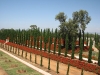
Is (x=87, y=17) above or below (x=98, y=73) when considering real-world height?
above

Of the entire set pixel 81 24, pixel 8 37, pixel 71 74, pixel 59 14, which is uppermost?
pixel 59 14

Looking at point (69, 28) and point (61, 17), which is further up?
point (61, 17)

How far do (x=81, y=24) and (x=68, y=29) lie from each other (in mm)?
7028

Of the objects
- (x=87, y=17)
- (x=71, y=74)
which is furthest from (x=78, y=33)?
(x=71, y=74)

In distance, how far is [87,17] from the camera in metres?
46.9

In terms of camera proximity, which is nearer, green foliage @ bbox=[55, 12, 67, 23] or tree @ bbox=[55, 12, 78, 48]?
tree @ bbox=[55, 12, 78, 48]

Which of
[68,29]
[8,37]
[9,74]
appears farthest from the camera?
[8,37]

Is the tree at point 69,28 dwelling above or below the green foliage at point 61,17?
below

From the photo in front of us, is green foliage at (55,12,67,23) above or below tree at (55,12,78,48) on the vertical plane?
above

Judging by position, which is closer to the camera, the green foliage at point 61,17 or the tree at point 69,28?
the tree at point 69,28

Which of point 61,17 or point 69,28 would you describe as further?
point 61,17

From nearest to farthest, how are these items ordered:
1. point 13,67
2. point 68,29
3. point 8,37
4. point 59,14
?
point 13,67, point 68,29, point 59,14, point 8,37

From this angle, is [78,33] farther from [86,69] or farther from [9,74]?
[9,74]

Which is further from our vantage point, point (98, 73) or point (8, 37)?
point (8, 37)
